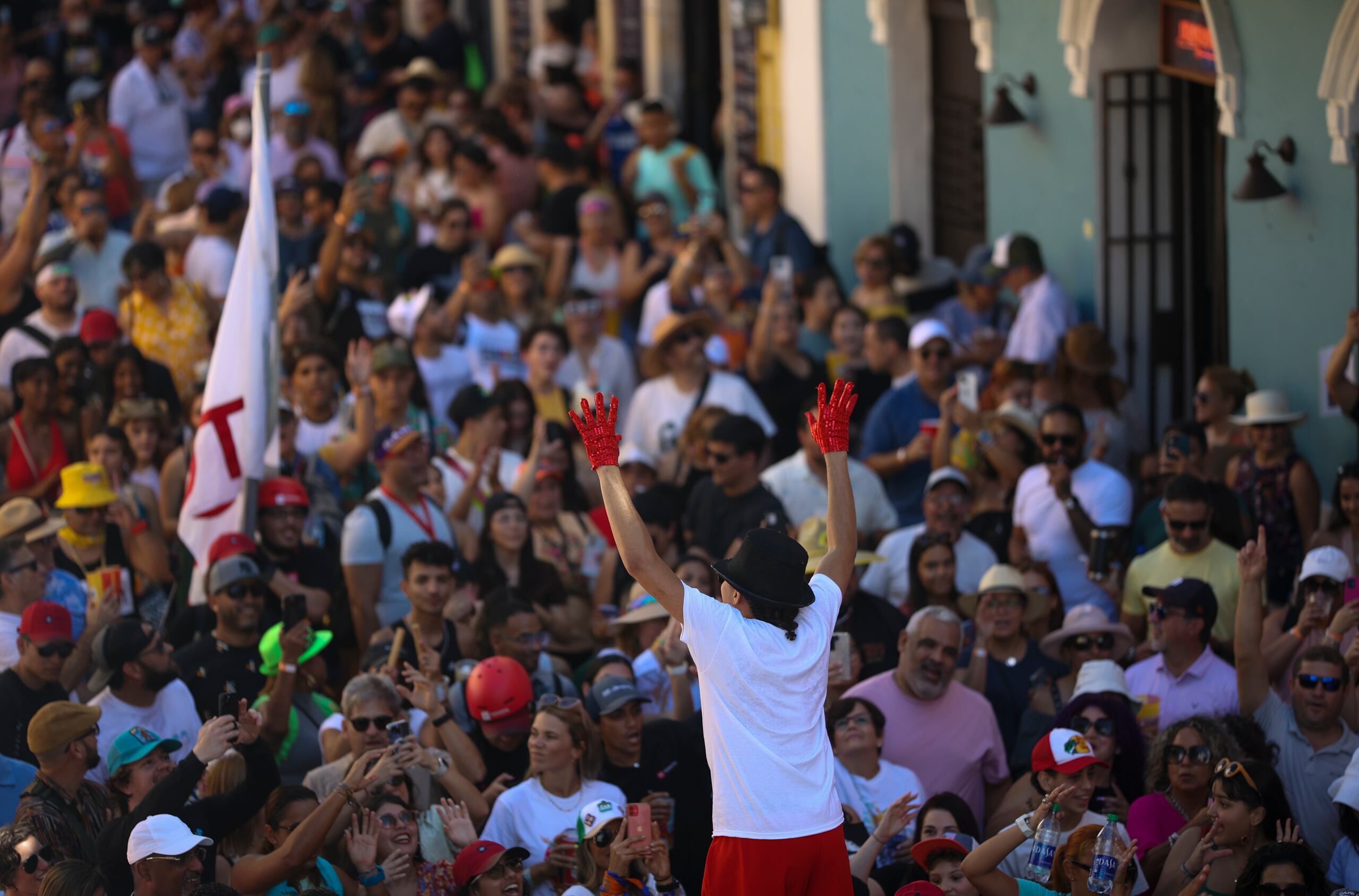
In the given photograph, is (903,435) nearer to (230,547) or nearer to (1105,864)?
(230,547)

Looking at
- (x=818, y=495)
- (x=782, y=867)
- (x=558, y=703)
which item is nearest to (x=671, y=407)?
(x=818, y=495)

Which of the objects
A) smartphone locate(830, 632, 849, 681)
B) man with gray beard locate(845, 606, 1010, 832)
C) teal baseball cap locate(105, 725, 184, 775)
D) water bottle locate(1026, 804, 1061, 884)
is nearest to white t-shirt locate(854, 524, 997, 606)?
man with gray beard locate(845, 606, 1010, 832)

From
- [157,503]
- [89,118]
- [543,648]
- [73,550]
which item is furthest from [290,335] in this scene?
[89,118]

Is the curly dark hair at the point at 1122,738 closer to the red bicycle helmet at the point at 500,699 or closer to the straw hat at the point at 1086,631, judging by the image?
the straw hat at the point at 1086,631

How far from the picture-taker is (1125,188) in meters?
11.8

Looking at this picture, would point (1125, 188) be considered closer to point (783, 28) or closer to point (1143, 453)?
point (1143, 453)

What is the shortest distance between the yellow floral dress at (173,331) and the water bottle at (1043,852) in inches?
246

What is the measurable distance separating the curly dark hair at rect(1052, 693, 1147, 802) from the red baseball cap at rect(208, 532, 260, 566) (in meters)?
3.66

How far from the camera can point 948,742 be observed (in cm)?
791

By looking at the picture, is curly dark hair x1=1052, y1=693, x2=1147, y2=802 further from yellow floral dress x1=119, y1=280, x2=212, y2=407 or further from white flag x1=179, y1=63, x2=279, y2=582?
yellow floral dress x1=119, y1=280, x2=212, y2=407

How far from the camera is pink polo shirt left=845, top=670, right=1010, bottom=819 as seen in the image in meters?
7.87

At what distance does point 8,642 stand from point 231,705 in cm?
157

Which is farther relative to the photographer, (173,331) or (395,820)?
(173,331)

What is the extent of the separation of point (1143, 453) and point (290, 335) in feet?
16.1
